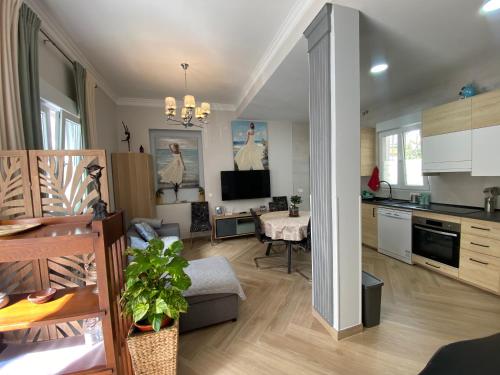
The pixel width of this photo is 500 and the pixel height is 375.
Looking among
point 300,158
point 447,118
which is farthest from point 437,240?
point 300,158

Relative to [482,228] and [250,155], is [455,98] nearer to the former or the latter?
[482,228]

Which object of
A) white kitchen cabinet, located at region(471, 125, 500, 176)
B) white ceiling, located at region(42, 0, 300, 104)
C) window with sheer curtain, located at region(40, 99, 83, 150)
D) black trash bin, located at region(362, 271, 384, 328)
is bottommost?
black trash bin, located at region(362, 271, 384, 328)

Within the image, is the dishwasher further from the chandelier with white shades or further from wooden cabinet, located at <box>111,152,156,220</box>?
wooden cabinet, located at <box>111,152,156,220</box>

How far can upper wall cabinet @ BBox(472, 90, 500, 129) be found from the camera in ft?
7.98

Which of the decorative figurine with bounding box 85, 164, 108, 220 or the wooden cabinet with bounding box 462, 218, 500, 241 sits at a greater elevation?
the decorative figurine with bounding box 85, 164, 108, 220

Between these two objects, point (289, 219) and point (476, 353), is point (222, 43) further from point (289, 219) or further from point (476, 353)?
point (476, 353)

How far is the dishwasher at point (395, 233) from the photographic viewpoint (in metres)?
3.23

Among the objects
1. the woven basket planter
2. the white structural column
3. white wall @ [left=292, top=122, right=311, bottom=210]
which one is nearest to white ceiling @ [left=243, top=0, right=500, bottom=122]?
the white structural column

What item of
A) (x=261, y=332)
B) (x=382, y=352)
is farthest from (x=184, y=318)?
(x=382, y=352)

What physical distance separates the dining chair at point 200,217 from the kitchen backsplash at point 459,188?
4143 mm

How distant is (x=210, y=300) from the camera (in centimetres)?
204

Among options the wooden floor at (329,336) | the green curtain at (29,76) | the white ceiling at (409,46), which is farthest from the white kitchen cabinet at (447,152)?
the green curtain at (29,76)

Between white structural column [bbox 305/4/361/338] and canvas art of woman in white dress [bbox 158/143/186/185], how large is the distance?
3.51 metres

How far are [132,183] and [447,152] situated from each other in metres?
4.98
